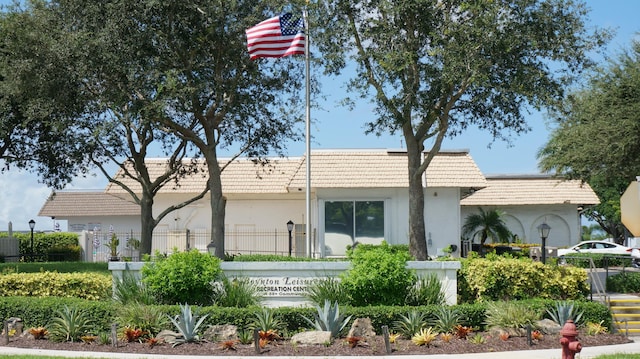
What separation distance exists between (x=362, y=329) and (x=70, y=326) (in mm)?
5919

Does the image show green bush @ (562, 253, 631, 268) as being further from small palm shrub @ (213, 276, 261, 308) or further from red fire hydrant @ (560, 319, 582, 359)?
red fire hydrant @ (560, 319, 582, 359)

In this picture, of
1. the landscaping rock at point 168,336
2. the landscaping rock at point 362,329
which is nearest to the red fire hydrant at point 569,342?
the landscaping rock at point 362,329

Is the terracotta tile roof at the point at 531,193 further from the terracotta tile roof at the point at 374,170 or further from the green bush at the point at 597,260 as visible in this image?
the terracotta tile roof at the point at 374,170

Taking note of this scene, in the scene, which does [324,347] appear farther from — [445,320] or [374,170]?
[374,170]

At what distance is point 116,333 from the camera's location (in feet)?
55.5

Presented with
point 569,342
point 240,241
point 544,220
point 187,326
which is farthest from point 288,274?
point 544,220

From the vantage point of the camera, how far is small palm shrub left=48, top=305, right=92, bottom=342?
17625 millimetres

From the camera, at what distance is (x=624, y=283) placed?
85.5 feet

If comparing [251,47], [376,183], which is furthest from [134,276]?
[376,183]

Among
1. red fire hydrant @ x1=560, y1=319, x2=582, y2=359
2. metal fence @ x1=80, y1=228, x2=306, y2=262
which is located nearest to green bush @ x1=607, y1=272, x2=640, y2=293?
red fire hydrant @ x1=560, y1=319, x2=582, y2=359

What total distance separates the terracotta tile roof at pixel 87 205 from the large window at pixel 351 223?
21.2 metres

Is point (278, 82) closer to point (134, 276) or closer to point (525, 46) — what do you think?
point (525, 46)

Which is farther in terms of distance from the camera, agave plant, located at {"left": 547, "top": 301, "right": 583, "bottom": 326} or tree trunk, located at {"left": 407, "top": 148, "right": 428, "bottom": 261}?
tree trunk, located at {"left": 407, "top": 148, "right": 428, "bottom": 261}

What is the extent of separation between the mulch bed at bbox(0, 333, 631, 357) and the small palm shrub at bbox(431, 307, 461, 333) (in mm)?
460
